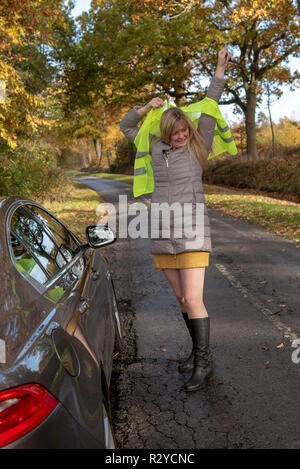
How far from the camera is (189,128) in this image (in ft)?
11.2

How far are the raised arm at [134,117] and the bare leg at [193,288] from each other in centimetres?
127

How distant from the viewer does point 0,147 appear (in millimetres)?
11883

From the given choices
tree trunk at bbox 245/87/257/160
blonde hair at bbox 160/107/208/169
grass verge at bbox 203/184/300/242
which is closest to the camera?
blonde hair at bbox 160/107/208/169

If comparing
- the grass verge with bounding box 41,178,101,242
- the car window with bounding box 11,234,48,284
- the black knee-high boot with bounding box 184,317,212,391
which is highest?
the car window with bounding box 11,234,48,284

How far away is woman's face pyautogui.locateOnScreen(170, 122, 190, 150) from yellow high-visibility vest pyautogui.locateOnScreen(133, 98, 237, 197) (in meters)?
0.18

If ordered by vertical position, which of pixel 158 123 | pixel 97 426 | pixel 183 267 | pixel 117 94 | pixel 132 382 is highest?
pixel 117 94

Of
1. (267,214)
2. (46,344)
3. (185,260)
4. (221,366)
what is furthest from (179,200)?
(267,214)

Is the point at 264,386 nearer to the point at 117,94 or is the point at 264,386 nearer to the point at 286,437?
the point at 286,437

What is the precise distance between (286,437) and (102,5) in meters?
25.2

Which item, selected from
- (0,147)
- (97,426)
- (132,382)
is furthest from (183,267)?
(0,147)

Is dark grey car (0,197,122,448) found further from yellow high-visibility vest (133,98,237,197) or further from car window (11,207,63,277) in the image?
yellow high-visibility vest (133,98,237,197)

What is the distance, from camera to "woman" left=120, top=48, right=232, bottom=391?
340 cm

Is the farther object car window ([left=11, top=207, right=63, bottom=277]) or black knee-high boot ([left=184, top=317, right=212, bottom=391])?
black knee-high boot ([left=184, top=317, right=212, bottom=391])

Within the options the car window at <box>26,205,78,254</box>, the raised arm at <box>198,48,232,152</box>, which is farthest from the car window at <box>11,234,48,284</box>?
the raised arm at <box>198,48,232,152</box>
